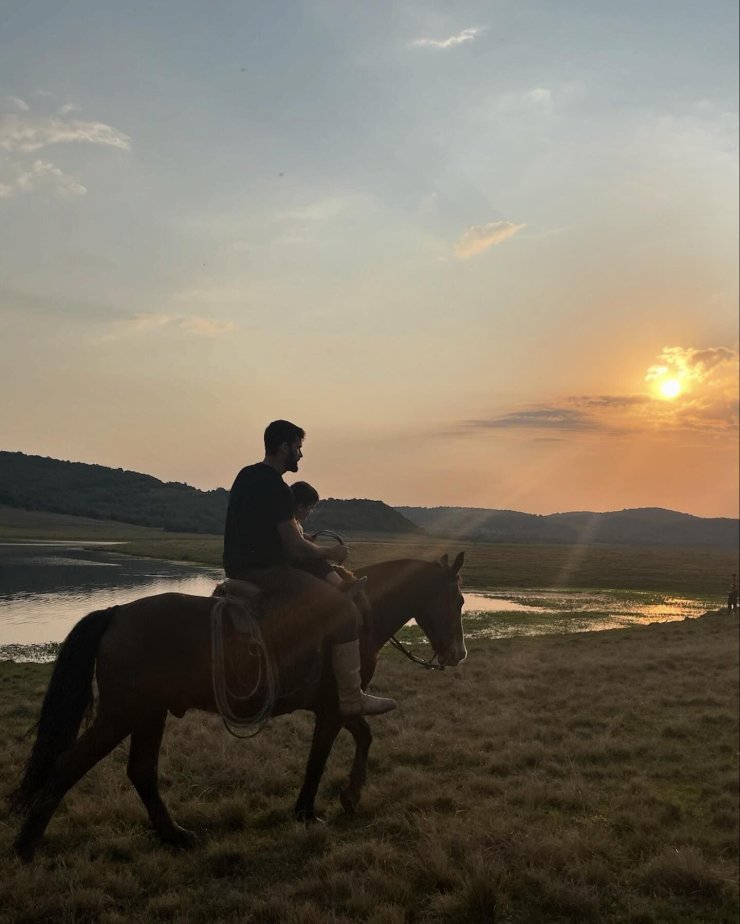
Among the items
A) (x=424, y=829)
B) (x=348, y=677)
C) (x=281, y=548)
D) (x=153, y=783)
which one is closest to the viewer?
(x=281, y=548)

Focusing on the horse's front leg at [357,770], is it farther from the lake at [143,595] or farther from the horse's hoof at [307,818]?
the lake at [143,595]

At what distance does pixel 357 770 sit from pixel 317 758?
0.84 m

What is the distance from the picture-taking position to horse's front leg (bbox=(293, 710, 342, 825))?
7.13m

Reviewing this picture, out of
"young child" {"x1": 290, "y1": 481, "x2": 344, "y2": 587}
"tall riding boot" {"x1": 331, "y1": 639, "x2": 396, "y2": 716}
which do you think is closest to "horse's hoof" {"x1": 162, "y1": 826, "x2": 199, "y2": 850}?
"tall riding boot" {"x1": 331, "y1": 639, "x2": 396, "y2": 716}

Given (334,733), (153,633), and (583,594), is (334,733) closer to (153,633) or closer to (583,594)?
(153,633)

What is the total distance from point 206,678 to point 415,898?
8.43 feet

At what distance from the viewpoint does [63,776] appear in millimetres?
5871

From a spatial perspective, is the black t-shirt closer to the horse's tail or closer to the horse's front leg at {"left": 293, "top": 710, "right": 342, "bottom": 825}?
the horse's tail

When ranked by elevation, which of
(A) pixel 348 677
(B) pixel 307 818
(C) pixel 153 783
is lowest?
(B) pixel 307 818

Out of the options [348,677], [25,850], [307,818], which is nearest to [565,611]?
[307,818]

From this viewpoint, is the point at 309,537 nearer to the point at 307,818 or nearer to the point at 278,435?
the point at 278,435

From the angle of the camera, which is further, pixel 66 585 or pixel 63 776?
pixel 66 585

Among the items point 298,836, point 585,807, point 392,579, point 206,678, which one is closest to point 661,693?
point 585,807

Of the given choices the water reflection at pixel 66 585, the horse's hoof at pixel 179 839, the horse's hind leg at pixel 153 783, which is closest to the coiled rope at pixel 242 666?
the horse's hind leg at pixel 153 783
